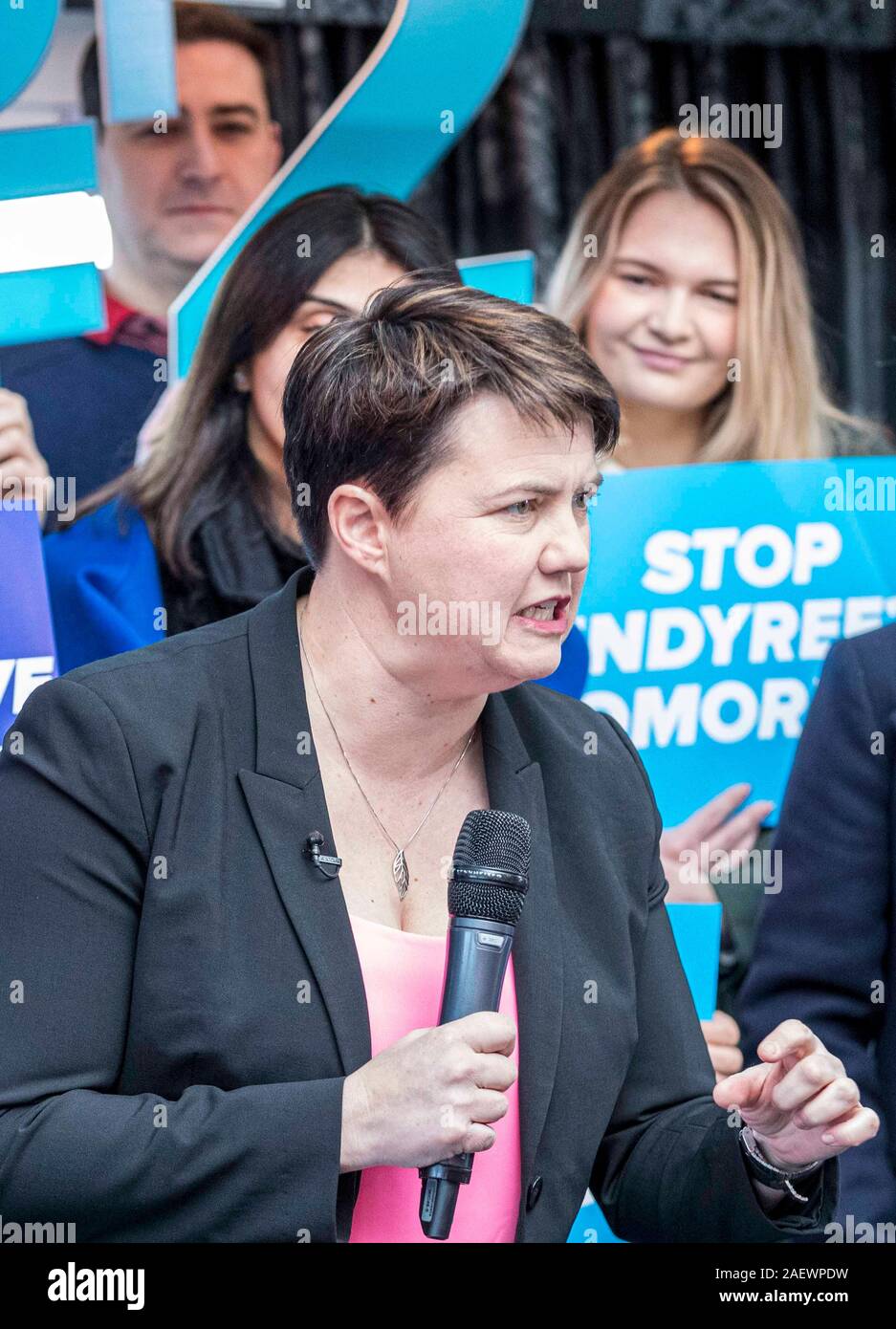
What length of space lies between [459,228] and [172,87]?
606mm

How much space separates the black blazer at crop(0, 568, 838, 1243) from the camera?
1765 millimetres

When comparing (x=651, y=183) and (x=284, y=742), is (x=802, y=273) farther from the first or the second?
(x=284, y=742)

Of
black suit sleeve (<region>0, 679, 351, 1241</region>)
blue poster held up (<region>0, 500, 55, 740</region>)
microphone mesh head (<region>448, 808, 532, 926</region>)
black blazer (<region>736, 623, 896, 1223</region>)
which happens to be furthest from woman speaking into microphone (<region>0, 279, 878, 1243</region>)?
blue poster held up (<region>0, 500, 55, 740</region>)

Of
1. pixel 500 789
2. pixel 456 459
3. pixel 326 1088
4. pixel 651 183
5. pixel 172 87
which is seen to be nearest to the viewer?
pixel 326 1088

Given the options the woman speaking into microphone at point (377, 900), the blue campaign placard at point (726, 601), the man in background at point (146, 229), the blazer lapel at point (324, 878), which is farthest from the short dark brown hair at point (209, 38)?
the blazer lapel at point (324, 878)

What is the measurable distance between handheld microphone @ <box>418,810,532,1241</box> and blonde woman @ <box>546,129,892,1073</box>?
1515mm

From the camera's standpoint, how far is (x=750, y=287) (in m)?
3.33

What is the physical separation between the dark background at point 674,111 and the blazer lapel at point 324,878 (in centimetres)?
142

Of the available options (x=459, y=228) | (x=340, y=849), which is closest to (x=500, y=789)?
(x=340, y=849)

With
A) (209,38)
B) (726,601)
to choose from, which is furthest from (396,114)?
(726,601)

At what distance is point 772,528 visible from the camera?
3.35 meters

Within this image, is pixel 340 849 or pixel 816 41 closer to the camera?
pixel 340 849

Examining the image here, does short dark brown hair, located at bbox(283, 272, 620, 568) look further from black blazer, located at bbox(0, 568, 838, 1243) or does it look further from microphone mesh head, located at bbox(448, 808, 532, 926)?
microphone mesh head, located at bbox(448, 808, 532, 926)

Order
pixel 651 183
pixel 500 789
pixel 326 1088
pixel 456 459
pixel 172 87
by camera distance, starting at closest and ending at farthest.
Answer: pixel 326 1088
pixel 456 459
pixel 500 789
pixel 172 87
pixel 651 183
